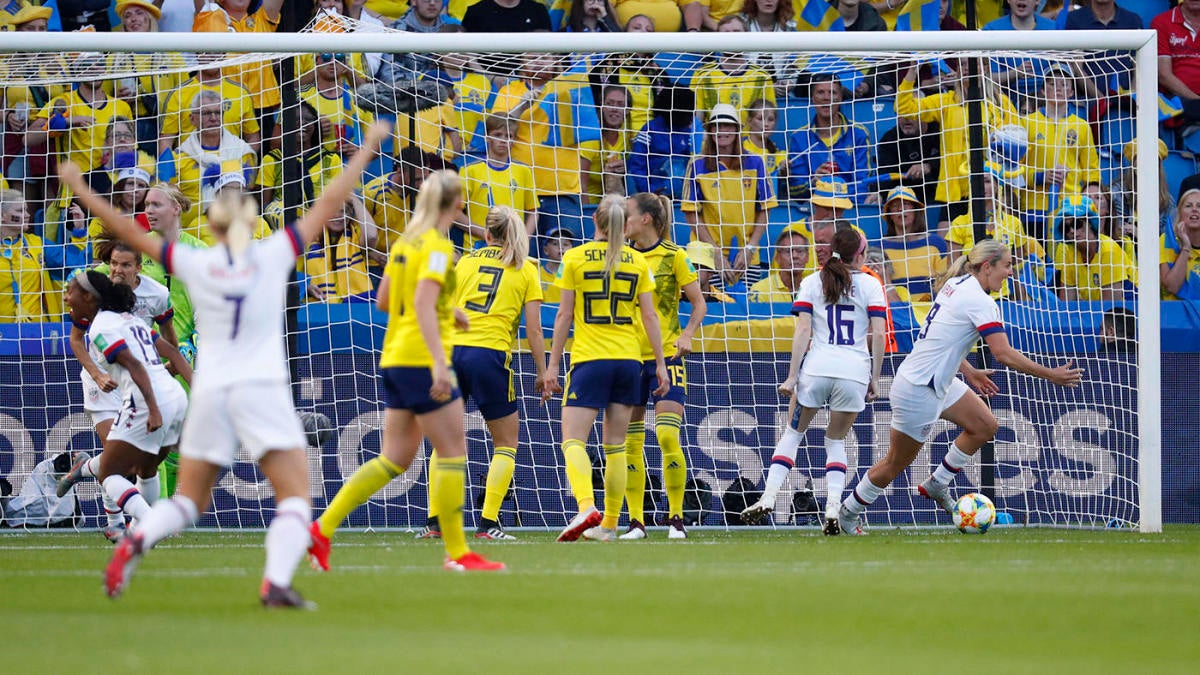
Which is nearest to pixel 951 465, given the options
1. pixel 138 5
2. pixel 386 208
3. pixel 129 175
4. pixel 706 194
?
pixel 706 194

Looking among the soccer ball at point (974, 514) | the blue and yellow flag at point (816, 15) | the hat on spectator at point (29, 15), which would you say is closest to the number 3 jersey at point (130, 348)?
the soccer ball at point (974, 514)

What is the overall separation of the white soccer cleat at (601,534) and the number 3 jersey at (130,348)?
288 centimetres

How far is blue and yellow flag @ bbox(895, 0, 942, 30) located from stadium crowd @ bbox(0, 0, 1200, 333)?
1982 millimetres

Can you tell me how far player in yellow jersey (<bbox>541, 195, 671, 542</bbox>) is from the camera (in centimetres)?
1060

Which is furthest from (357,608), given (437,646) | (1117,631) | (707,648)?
(1117,631)

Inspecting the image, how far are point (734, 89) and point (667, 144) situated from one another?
83 cm

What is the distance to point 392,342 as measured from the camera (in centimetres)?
775

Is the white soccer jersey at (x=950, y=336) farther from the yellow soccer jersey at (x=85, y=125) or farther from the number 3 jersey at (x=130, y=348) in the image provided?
the yellow soccer jersey at (x=85, y=125)

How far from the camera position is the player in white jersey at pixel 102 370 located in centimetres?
1104

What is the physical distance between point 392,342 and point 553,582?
1401 mm

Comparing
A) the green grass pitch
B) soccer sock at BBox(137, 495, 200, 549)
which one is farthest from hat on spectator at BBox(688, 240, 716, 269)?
soccer sock at BBox(137, 495, 200, 549)

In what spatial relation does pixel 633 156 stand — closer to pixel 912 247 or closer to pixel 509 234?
pixel 912 247

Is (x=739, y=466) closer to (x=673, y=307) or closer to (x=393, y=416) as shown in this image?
(x=673, y=307)

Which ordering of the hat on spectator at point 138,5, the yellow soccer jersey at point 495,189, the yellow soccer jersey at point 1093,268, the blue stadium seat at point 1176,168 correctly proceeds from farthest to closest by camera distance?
the hat on spectator at point 138,5 → the blue stadium seat at point 1176,168 → the yellow soccer jersey at point 495,189 → the yellow soccer jersey at point 1093,268
